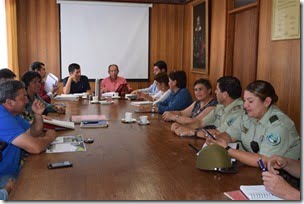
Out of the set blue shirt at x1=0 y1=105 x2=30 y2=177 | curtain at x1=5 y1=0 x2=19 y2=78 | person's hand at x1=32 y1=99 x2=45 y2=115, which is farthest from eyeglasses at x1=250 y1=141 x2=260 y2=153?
curtain at x1=5 y1=0 x2=19 y2=78

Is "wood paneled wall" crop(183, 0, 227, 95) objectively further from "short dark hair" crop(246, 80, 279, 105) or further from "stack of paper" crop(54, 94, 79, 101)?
"short dark hair" crop(246, 80, 279, 105)

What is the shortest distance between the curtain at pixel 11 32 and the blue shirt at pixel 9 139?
3.55 meters

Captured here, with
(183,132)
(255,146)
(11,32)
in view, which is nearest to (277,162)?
(255,146)

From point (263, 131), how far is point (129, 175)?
0.87m

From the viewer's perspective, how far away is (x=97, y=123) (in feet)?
9.96

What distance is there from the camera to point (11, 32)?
5.53m

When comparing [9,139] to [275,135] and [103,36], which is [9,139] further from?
[103,36]

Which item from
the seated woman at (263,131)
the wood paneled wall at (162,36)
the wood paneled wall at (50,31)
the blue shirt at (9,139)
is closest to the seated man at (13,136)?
the blue shirt at (9,139)

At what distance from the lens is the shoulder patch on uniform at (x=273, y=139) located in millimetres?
1980

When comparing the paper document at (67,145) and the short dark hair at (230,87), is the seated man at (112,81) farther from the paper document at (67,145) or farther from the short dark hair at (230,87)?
the paper document at (67,145)

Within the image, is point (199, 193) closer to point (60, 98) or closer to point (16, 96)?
point (16, 96)

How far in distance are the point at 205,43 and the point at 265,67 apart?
1.99 meters

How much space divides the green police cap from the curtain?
4.47 m

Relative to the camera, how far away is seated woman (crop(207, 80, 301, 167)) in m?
1.98
